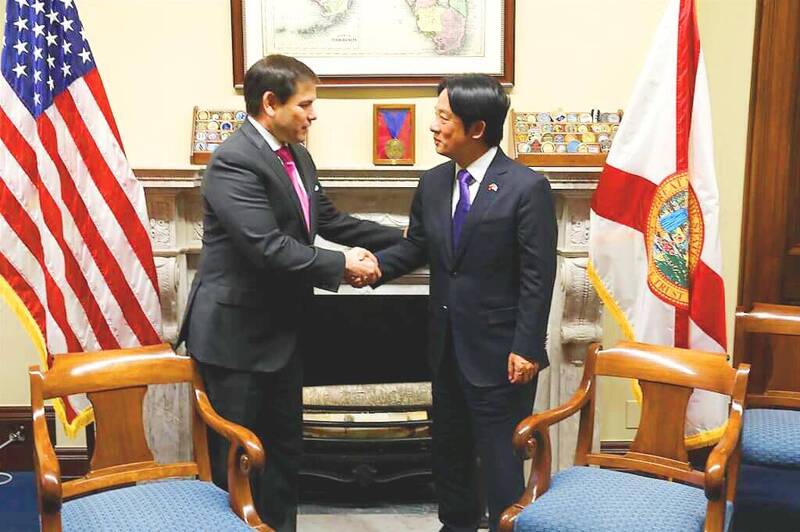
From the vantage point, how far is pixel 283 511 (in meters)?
2.35

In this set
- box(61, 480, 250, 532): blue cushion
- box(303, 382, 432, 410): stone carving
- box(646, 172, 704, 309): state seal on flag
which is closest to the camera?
box(61, 480, 250, 532): blue cushion

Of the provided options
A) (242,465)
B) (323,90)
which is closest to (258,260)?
(242,465)

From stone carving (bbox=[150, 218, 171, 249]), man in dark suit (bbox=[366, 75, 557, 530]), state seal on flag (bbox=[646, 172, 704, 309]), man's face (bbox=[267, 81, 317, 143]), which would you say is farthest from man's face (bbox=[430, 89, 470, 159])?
stone carving (bbox=[150, 218, 171, 249])

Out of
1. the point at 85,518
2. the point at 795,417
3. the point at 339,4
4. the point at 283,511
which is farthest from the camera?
the point at 339,4

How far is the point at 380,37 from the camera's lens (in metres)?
2.95

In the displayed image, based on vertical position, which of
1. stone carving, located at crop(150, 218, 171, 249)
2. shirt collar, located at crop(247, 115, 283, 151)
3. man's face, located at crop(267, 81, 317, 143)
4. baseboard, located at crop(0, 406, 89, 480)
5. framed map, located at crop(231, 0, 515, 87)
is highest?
framed map, located at crop(231, 0, 515, 87)

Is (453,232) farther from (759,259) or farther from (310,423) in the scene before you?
(759,259)

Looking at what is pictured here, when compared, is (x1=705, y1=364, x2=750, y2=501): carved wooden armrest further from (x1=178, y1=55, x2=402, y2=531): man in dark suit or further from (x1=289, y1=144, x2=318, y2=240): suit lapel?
(x1=289, y1=144, x2=318, y2=240): suit lapel

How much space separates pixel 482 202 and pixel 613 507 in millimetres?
839

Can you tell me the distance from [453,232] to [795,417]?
1.34 meters

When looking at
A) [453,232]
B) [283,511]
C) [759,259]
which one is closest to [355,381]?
[283,511]

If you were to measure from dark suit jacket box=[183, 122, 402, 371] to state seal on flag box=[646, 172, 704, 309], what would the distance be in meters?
1.02

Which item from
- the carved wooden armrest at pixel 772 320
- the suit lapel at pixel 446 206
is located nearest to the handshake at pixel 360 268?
the suit lapel at pixel 446 206

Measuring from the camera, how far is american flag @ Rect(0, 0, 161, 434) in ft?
8.03
